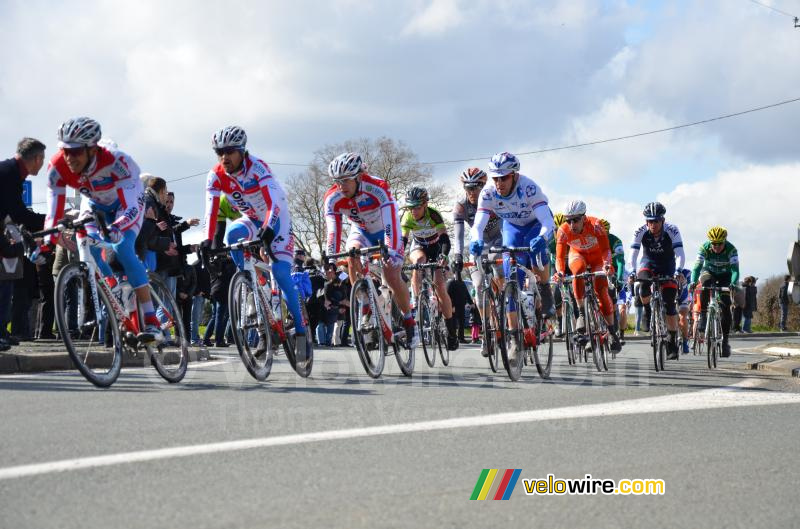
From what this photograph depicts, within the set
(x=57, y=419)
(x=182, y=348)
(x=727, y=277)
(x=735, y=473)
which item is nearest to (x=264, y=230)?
(x=182, y=348)

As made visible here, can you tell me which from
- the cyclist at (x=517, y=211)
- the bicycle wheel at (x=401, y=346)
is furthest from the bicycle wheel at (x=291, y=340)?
the cyclist at (x=517, y=211)

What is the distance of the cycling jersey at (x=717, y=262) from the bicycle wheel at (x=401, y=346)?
6.75m

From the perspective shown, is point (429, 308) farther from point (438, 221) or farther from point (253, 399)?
point (253, 399)

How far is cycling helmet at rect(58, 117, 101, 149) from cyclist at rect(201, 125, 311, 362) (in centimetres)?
137

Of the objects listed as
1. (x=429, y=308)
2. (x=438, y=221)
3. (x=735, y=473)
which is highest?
(x=438, y=221)

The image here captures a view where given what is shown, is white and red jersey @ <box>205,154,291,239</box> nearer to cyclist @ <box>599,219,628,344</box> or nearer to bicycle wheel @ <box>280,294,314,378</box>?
bicycle wheel @ <box>280,294,314,378</box>

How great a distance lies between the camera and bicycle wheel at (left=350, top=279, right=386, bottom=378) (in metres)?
9.93

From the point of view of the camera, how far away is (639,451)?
5.54 meters

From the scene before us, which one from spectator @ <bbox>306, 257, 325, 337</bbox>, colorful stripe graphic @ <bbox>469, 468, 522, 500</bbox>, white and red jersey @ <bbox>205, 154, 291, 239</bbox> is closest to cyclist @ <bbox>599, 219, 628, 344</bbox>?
spectator @ <bbox>306, 257, 325, 337</bbox>

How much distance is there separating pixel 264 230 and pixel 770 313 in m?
39.2

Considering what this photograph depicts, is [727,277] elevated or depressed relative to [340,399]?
elevated

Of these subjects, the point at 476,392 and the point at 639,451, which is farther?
the point at 476,392

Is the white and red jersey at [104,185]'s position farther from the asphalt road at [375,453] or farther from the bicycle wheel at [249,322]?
the asphalt road at [375,453]

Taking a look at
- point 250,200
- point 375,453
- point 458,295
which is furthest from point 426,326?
point 375,453
